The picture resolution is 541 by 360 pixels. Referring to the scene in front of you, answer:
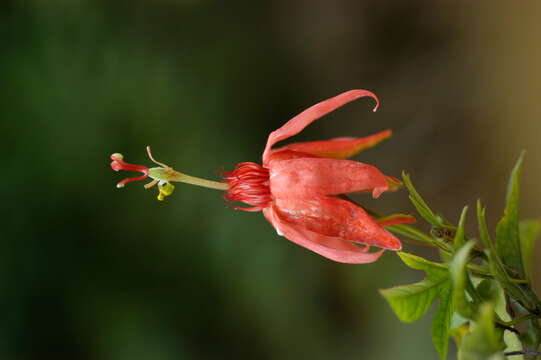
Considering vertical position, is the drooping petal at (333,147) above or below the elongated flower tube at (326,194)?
above

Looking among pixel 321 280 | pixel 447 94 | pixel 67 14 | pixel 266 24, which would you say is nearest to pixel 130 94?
pixel 67 14

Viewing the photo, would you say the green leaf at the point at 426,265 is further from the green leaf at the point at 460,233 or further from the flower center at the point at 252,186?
the flower center at the point at 252,186

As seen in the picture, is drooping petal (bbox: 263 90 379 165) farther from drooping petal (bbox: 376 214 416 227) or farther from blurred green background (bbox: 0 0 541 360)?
blurred green background (bbox: 0 0 541 360)

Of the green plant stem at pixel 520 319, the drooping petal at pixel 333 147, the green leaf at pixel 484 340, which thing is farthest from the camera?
the drooping petal at pixel 333 147

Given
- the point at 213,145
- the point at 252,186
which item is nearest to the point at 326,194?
the point at 252,186

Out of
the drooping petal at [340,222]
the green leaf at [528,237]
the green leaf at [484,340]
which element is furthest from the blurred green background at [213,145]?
the green leaf at [484,340]

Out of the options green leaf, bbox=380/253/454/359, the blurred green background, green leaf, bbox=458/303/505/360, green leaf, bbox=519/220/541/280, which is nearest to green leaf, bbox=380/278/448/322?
green leaf, bbox=380/253/454/359
